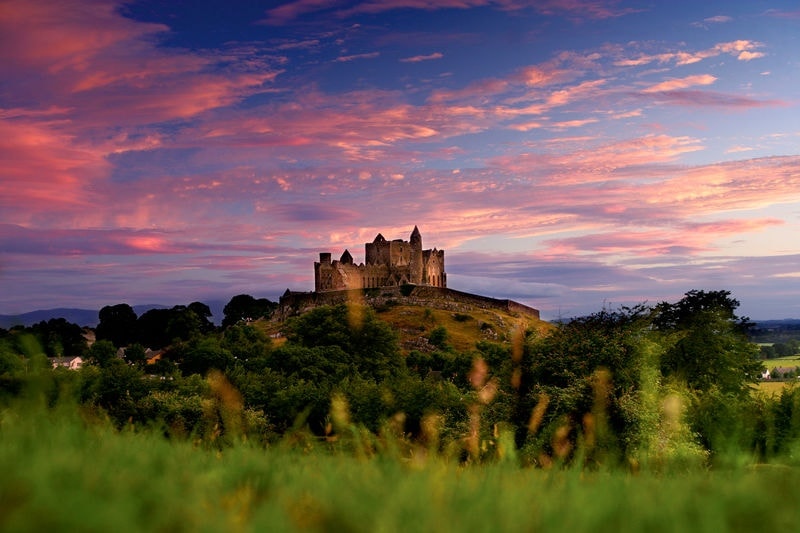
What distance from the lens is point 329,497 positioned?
4219mm

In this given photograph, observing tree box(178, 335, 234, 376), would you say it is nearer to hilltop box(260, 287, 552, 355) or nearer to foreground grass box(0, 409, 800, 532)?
hilltop box(260, 287, 552, 355)

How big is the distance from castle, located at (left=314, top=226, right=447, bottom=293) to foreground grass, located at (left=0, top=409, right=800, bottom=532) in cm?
15785

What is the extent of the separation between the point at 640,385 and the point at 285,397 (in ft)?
91.0

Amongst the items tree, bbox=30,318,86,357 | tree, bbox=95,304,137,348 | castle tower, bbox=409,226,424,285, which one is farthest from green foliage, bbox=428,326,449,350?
tree, bbox=95,304,137,348

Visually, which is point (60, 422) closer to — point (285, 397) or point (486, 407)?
point (486, 407)

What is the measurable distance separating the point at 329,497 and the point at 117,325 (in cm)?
15130

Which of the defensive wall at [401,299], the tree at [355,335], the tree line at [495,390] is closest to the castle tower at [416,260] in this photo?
the defensive wall at [401,299]

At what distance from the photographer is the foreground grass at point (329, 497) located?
11.6ft

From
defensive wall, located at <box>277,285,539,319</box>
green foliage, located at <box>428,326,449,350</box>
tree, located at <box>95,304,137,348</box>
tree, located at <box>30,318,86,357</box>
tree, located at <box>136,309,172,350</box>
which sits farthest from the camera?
defensive wall, located at <box>277,285,539,319</box>

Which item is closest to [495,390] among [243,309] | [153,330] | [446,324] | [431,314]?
[446,324]

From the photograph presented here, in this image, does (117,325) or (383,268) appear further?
(383,268)

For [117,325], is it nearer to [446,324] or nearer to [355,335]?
[446,324]

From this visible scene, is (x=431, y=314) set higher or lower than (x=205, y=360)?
higher

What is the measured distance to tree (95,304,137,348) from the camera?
14375 centimetres
